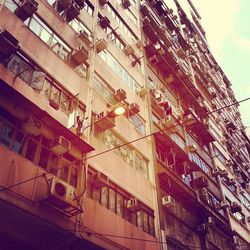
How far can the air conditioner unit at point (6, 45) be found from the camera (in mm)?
9687

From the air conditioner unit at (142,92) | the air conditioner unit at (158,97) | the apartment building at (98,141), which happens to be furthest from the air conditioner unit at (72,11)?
the air conditioner unit at (158,97)

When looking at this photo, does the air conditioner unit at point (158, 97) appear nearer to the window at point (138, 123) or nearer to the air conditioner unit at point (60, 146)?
the window at point (138, 123)

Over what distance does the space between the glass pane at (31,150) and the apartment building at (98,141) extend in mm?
30

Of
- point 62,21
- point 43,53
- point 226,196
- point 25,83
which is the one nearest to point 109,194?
point 25,83

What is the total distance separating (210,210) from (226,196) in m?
5.59

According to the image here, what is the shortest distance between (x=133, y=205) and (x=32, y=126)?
5042mm

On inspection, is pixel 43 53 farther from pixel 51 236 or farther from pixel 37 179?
pixel 51 236

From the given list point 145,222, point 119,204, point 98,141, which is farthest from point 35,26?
point 145,222

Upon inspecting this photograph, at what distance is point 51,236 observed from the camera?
29.8 feet

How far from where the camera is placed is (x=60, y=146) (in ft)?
31.5

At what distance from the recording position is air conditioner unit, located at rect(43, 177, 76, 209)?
8.46 metres

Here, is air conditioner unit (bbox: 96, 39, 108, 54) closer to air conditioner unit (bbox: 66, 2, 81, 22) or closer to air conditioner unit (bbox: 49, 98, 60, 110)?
air conditioner unit (bbox: 66, 2, 81, 22)

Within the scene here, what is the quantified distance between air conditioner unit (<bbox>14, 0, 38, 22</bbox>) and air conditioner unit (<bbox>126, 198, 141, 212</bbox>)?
307 inches

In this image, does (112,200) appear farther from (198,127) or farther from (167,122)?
(198,127)
